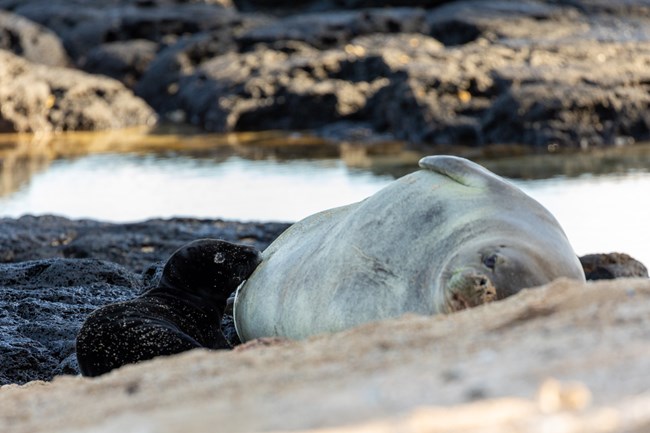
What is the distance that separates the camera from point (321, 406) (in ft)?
7.16

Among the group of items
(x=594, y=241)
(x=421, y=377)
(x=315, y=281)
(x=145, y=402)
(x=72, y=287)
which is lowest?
(x=594, y=241)

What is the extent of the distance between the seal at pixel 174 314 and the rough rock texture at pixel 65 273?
37 cm

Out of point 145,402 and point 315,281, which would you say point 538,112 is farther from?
point 145,402

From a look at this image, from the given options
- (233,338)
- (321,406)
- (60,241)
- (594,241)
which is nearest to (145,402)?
(321,406)

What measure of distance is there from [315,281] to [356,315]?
350mm

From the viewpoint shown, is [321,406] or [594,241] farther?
[594,241]

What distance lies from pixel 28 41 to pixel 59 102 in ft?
22.5

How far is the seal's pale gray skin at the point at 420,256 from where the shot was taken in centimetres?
361

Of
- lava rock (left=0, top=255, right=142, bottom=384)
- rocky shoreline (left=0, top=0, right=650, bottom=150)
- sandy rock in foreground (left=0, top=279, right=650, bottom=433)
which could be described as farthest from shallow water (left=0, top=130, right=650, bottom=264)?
sandy rock in foreground (left=0, top=279, right=650, bottom=433)

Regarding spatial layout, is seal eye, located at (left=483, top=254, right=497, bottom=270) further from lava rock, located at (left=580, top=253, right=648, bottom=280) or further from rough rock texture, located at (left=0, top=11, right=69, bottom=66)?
rough rock texture, located at (left=0, top=11, right=69, bottom=66)

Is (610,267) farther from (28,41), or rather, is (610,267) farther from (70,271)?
(28,41)

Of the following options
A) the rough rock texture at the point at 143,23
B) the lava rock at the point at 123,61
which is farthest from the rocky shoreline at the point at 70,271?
the rough rock texture at the point at 143,23

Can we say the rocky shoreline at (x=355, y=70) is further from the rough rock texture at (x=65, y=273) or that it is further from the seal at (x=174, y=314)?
the seal at (x=174, y=314)

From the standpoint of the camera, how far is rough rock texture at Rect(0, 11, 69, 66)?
27844 millimetres
